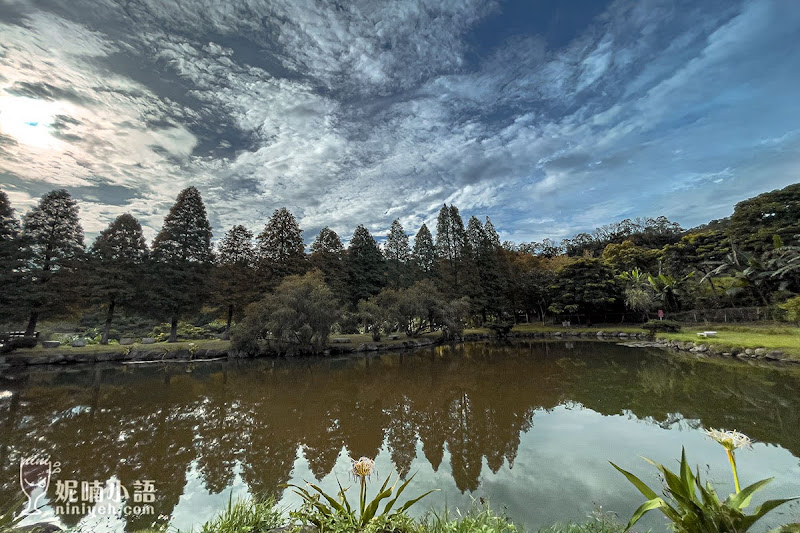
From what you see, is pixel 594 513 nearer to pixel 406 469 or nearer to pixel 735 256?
pixel 406 469

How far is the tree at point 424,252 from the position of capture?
127 ft

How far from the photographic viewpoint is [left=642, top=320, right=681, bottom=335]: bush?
69.8 ft

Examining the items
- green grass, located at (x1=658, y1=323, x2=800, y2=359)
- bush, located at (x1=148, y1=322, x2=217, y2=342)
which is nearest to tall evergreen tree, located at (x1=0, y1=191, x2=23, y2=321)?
bush, located at (x1=148, y1=322, x2=217, y2=342)

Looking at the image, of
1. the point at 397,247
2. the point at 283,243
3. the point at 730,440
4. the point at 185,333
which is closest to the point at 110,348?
the point at 185,333

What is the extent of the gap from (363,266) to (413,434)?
2734 cm

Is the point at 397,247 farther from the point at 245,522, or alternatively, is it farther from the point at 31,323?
the point at 245,522

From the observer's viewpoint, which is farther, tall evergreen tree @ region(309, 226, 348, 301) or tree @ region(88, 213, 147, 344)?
tall evergreen tree @ region(309, 226, 348, 301)

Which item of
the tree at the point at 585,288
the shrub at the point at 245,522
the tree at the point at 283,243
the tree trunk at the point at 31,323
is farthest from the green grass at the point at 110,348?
the tree at the point at 585,288

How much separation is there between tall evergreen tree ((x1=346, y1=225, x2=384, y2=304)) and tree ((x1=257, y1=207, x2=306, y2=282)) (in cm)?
509

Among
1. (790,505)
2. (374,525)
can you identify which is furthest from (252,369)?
(790,505)

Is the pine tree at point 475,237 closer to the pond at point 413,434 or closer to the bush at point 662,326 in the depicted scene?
the bush at point 662,326

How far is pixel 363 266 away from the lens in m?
33.2

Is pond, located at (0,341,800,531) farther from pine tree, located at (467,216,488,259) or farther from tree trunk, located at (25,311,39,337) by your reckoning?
pine tree, located at (467,216,488,259)

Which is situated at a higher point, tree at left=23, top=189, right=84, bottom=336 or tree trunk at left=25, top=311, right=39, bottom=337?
tree at left=23, top=189, right=84, bottom=336
